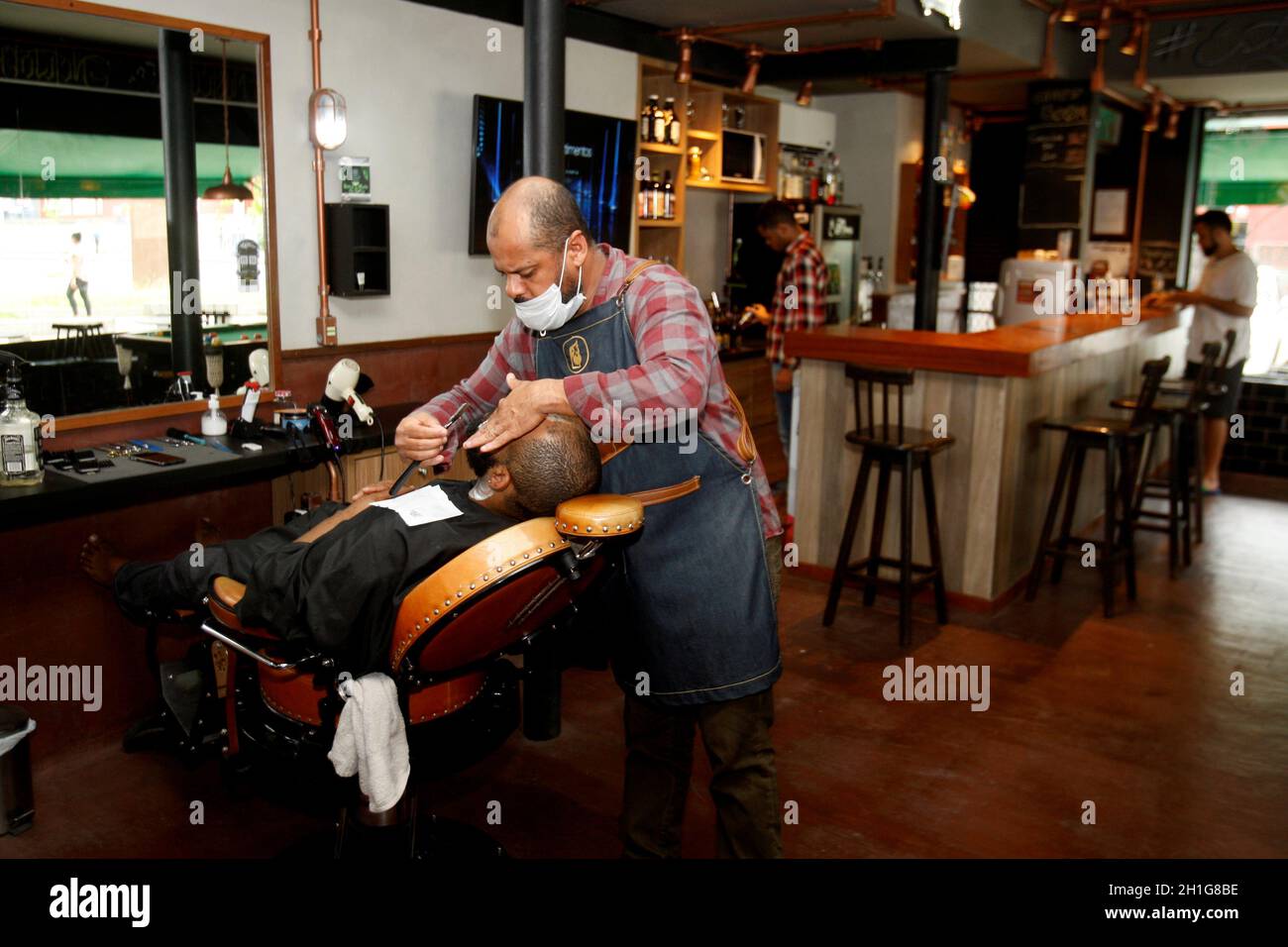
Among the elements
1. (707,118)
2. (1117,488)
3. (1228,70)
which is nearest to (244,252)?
(707,118)

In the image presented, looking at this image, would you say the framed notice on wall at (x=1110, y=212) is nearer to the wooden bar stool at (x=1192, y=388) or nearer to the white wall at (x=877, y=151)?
the white wall at (x=877, y=151)

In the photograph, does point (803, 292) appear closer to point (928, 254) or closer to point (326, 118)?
point (928, 254)

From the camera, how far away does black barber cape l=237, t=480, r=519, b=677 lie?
6.42 feet

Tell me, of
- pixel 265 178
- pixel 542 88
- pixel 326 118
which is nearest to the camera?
pixel 542 88

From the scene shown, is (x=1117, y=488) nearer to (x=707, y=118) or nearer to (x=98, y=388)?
(x=707, y=118)

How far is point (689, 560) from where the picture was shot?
7.09 ft

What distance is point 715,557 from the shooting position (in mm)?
2168

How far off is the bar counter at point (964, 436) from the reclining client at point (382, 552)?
2858 mm

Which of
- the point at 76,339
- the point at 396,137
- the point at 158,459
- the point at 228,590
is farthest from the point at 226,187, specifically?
the point at 228,590

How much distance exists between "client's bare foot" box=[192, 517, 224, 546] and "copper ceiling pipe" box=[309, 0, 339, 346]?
894 millimetres

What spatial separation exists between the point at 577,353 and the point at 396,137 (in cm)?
257

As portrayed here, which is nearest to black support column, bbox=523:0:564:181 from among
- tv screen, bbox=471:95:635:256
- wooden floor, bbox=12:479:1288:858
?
tv screen, bbox=471:95:635:256

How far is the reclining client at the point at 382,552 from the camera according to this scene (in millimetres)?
1963

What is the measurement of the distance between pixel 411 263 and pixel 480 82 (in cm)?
91
